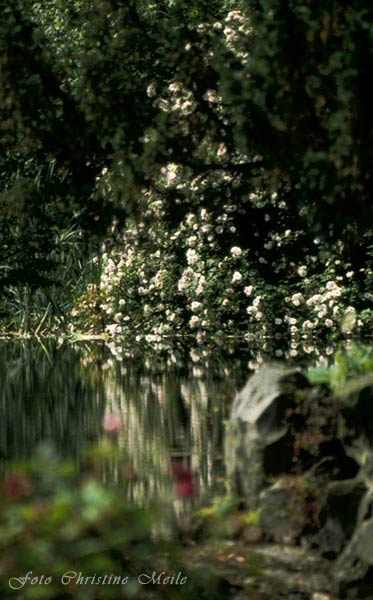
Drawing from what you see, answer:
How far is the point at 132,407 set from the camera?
13203 millimetres

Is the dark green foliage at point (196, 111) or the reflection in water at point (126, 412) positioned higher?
the dark green foliage at point (196, 111)

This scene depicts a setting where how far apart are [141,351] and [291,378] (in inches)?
602

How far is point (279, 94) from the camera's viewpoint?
13.0 metres

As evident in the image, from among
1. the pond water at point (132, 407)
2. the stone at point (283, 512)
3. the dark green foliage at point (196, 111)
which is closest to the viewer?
the stone at point (283, 512)

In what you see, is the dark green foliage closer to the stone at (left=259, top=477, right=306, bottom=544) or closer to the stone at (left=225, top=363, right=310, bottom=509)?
the stone at (left=225, top=363, right=310, bottom=509)

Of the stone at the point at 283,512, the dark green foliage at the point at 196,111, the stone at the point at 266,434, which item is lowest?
the stone at the point at 283,512

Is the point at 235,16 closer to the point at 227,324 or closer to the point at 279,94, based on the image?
the point at 227,324

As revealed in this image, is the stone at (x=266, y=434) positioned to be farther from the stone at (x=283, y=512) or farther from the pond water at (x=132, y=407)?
the pond water at (x=132, y=407)

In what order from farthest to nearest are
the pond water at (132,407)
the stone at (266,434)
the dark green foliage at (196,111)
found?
the dark green foliage at (196,111)
the pond water at (132,407)
the stone at (266,434)

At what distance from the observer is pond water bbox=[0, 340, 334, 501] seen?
30.8ft

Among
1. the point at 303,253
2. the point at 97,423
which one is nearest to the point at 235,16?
the point at 303,253

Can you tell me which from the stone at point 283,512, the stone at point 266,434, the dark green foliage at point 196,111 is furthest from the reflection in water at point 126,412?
the dark green foliage at point 196,111

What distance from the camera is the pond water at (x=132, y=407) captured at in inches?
370

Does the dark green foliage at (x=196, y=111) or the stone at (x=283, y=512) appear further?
the dark green foliage at (x=196, y=111)
